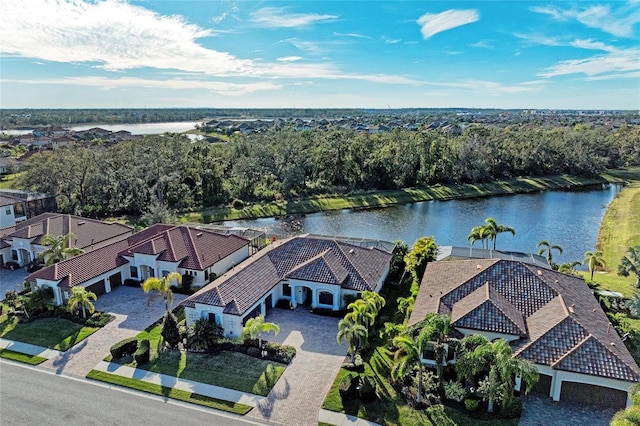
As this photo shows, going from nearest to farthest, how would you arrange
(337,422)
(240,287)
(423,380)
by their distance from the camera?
(337,422)
(423,380)
(240,287)

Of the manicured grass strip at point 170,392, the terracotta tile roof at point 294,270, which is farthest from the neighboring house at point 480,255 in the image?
the manicured grass strip at point 170,392

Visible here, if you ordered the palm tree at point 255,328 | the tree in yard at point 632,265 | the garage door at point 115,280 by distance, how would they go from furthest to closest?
1. the garage door at point 115,280
2. the tree in yard at point 632,265
3. the palm tree at point 255,328

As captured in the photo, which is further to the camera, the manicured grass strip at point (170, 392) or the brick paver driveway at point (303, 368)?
the manicured grass strip at point (170, 392)

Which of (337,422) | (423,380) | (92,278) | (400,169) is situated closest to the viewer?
(337,422)

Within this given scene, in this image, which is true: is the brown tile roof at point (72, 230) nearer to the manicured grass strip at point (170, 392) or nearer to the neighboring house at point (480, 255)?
the manicured grass strip at point (170, 392)

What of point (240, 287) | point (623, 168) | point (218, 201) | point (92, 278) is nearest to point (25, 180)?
point (218, 201)

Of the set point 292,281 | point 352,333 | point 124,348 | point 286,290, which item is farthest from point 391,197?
point 124,348

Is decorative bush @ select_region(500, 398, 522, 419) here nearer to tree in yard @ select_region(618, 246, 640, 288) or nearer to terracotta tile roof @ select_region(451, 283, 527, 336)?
terracotta tile roof @ select_region(451, 283, 527, 336)

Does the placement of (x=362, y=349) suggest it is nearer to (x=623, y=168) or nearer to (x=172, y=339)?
(x=172, y=339)
